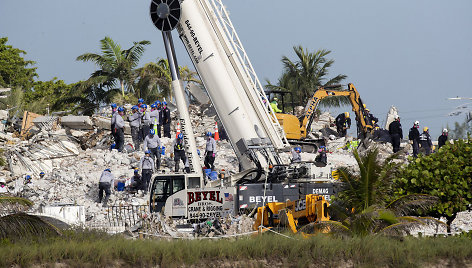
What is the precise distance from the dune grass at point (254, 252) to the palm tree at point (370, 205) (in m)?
0.47

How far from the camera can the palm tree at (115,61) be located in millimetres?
42219

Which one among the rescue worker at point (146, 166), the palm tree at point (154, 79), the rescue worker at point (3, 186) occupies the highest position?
the palm tree at point (154, 79)

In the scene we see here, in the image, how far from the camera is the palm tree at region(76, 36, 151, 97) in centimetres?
4222

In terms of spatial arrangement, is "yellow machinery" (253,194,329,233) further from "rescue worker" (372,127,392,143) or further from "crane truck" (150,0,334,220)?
"rescue worker" (372,127,392,143)

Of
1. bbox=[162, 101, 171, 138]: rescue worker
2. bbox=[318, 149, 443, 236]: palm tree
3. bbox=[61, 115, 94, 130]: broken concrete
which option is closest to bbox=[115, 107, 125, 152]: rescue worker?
bbox=[162, 101, 171, 138]: rescue worker

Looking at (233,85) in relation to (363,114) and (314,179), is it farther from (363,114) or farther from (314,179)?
(363,114)

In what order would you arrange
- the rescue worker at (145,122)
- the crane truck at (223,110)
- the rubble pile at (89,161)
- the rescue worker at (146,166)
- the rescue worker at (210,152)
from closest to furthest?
the crane truck at (223,110), the rubble pile at (89,161), the rescue worker at (146,166), the rescue worker at (210,152), the rescue worker at (145,122)

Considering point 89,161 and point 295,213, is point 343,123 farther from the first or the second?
point 295,213

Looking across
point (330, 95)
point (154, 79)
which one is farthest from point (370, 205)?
point (154, 79)

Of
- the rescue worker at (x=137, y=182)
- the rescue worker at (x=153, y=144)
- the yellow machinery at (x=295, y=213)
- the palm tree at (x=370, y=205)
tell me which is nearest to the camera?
the palm tree at (x=370, y=205)

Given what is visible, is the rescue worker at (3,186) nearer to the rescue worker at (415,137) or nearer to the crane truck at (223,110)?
the crane truck at (223,110)

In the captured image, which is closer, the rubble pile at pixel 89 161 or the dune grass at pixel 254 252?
the dune grass at pixel 254 252

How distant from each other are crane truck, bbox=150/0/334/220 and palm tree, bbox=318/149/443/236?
12.4ft

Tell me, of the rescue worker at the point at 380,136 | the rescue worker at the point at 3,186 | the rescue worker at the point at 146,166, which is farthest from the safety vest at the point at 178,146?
the rescue worker at the point at 380,136
